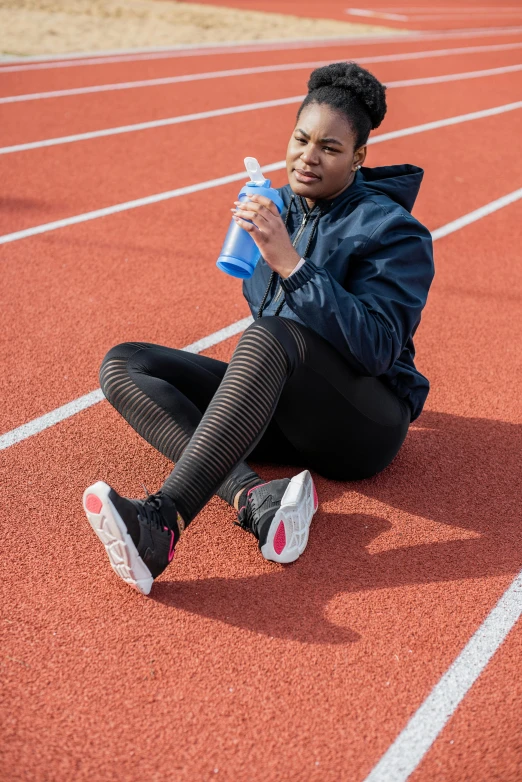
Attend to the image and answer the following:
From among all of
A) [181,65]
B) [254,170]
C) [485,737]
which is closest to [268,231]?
[254,170]

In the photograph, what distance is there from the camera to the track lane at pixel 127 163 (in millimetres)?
5898

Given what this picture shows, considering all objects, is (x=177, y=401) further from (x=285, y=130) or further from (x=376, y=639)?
(x=285, y=130)

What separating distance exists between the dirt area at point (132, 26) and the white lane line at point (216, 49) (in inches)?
20.1

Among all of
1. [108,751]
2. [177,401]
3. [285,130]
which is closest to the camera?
[108,751]

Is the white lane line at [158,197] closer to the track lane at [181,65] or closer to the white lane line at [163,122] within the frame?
the white lane line at [163,122]

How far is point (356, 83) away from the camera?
8.66ft

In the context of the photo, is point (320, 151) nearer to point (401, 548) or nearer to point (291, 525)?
point (291, 525)

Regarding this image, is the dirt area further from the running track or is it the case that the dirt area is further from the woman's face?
the woman's face

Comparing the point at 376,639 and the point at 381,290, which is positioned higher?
the point at 381,290

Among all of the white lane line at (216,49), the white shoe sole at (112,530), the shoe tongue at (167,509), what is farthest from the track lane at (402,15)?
the white shoe sole at (112,530)

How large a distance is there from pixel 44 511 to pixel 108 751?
1045 millimetres

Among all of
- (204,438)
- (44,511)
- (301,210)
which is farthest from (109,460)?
(301,210)

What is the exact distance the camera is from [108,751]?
1971mm

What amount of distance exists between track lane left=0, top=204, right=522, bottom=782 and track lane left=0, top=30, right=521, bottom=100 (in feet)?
23.0
